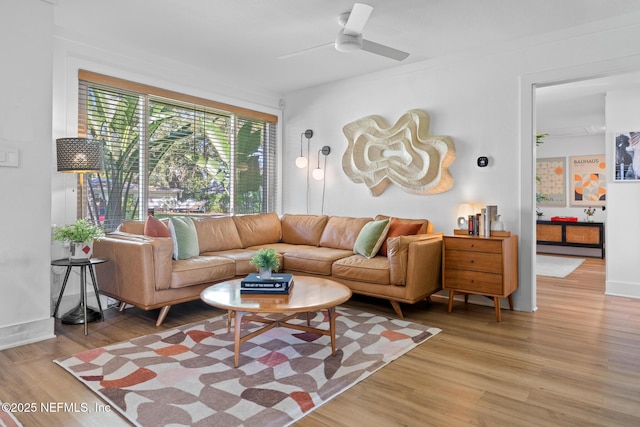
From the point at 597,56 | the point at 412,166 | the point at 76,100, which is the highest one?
the point at 597,56

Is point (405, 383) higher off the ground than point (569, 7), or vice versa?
point (569, 7)

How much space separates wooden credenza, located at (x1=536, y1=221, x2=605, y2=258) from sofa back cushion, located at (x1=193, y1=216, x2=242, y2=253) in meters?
6.39

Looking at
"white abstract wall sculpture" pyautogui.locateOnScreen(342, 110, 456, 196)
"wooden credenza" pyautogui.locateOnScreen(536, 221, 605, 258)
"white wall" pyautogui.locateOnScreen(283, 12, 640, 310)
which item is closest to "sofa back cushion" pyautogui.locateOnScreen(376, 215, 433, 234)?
"white wall" pyautogui.locateOnScreen(283, 12, 640, 310)

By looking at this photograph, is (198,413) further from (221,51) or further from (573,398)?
(221,51)

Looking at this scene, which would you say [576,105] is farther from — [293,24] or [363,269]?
[293,24]

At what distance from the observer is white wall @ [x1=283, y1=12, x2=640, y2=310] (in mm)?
3670

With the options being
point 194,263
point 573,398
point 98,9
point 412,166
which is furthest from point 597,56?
point 98,9

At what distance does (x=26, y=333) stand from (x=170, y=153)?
7.60ft

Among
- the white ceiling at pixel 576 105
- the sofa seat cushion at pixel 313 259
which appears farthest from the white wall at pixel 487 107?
the sofa seat cushion at pixel 313 259

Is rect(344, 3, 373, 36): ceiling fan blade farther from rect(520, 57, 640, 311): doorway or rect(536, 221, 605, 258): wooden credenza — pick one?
rect(536, 221, 605, 258): wooden credenza

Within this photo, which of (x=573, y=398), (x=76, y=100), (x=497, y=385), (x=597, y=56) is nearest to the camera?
(x=573, y=398)

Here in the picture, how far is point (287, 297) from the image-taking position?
2.75 metres

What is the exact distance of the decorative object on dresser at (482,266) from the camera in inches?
140

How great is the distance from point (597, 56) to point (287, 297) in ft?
11.0
